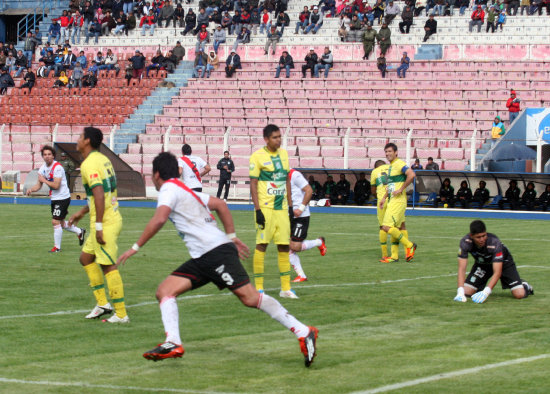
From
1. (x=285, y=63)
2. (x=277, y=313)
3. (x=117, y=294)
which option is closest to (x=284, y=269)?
(x=117, y=294)

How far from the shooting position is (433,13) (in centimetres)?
4656

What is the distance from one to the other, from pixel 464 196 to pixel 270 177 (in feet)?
71.9

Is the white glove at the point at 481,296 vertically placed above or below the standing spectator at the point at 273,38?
below

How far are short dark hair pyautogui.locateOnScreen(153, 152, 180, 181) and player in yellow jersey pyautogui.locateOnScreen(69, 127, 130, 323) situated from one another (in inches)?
82.1

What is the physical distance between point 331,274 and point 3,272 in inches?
194

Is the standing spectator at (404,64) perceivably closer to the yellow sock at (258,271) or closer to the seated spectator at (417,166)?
the seated spectator at (417,166)

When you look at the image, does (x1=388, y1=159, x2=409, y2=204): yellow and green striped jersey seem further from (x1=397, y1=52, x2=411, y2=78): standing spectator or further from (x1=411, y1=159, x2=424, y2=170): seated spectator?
(x1=397, y1=52, x2=411, y2=78): standing spectator

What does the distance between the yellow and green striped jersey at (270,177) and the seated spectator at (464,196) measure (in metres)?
21.7

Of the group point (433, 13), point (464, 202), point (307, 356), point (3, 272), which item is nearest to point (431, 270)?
point (3, 272)

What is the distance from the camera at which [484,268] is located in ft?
39.5

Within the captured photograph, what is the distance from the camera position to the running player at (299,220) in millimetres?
13805

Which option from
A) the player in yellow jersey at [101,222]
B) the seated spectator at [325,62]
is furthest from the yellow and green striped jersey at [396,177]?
the seated spectator at [325,62]

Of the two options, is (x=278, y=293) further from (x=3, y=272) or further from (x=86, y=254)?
(x=3, y=272)

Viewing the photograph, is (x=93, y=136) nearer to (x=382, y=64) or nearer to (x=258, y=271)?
(x=258, y=271)
